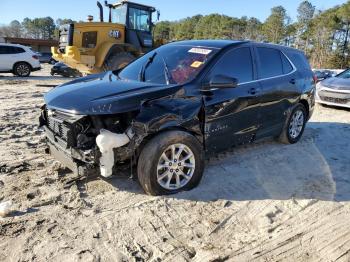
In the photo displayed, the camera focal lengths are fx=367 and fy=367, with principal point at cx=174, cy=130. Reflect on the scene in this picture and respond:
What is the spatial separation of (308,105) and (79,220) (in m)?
4.80

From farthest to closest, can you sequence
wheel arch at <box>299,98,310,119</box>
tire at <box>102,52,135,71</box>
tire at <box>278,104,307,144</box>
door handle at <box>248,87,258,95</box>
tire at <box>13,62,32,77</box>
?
tire at <box>13,62,32,77</box>
tire at <box>102,52,135,71</box>
wheel arch at <box>299,98,310,119</box>
tire at <box>278,104,307,144</box>
door handle at <box>248,87,258,95</box>

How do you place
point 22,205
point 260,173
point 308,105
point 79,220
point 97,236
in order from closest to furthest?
→ 1. point 97,236
2. point 79,220
3. point 22,205
4. point 260,173
5. point 308,105

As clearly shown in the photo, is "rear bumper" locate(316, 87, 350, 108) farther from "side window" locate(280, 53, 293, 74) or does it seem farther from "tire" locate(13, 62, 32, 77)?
"tire" locate(13, 62, 32, 77)

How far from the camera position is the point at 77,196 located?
4148 millimetres

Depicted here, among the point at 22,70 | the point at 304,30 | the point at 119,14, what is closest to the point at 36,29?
the point at 304,30

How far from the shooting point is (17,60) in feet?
63.3

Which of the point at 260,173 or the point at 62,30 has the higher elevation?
the point at 62,30

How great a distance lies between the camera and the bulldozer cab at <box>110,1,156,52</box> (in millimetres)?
13352

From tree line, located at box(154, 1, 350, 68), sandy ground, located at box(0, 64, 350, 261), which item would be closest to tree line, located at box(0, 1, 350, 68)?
tree line, located at box(154, 1, 350, 68)

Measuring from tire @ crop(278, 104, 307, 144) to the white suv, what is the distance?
1677 cm

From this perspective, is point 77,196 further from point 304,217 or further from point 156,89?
point 304,217

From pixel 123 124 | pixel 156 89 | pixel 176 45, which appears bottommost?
pixel 123 124

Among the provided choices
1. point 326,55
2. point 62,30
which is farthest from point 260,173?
point 326,55

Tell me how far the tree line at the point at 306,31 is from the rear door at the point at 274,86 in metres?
32.6
